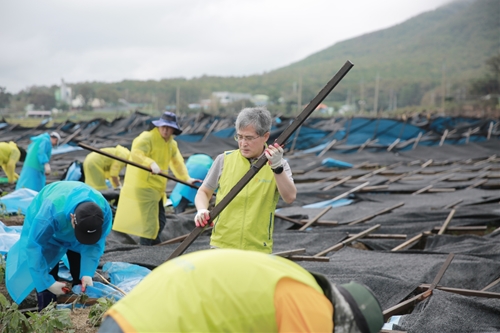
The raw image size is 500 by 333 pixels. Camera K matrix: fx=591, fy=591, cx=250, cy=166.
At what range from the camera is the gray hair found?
310 centimetres

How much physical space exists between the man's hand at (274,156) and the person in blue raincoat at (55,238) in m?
1.28

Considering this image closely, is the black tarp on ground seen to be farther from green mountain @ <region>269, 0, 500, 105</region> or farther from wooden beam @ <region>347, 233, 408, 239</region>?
green mountain @ <region>269, 0, 500, 105</region>

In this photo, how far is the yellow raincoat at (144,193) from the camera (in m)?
6.16

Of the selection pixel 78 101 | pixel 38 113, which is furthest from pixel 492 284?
pixel 78 101

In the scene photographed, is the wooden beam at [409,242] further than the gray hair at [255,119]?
Yes

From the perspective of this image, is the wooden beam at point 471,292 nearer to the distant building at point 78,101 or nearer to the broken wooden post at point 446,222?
the broken wooden post at point 446,222

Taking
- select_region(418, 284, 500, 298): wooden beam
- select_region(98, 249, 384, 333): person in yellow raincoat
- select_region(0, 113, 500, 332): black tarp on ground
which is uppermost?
select_region(98, 249, 384, 333): person in yellow raincoat

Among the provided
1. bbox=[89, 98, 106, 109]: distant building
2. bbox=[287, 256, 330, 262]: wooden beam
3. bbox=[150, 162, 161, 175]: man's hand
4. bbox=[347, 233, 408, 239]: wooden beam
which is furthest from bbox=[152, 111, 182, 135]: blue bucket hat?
bbox=[89, 98, 106, 109]: distant building

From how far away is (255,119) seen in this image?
10.2 feet

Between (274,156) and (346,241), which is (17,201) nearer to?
(346,241)

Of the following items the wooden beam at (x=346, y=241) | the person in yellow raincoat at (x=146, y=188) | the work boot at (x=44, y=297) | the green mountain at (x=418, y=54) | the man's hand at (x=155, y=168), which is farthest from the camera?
the green mountain at (x=418, y=54)

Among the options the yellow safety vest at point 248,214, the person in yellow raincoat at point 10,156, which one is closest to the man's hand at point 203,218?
the yellow safety vest at point 248,214

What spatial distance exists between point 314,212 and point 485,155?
1121cm

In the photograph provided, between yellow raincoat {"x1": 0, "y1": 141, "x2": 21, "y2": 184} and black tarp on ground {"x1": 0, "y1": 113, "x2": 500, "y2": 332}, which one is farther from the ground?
yellow raincoat {"x1": 0, "y1": 141, "x2": 21, "y2": 184}
